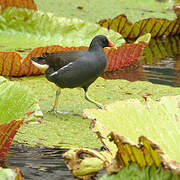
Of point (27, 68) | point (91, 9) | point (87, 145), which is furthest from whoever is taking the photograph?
point (91, 9)

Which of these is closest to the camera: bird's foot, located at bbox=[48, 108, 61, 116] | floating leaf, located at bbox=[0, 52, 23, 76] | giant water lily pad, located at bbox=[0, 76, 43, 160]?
giant water lily pad, located at bbox=[0, 76, 43, 160]

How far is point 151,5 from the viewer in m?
8.10

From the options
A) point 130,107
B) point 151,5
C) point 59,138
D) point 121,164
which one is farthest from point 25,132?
point 151,5

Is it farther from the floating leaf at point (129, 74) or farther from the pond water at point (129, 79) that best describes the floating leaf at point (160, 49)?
the floating leaf at point (129, 74)

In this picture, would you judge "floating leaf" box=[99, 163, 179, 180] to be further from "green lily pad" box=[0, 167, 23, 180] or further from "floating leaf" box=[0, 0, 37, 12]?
"floating leaf" box=[0, 0, 37, 12]

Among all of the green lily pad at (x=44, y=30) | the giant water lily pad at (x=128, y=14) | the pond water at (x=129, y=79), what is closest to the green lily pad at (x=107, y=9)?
the giant water lily pad at (x=128, y=14)

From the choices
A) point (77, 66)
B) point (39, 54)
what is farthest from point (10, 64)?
point (77, 66)

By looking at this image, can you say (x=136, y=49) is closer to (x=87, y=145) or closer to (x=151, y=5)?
(x=87, y=145)

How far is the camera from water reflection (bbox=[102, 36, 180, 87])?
486 cm

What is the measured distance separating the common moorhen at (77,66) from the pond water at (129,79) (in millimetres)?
803

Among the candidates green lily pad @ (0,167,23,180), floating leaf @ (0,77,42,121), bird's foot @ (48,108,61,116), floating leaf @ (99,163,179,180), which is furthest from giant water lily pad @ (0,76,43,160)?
bird's foot @ (48,108,61,116)

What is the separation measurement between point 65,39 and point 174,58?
131cm

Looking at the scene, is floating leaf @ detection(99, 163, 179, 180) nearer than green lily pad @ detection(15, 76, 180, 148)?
Yes

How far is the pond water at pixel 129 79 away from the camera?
2.61 meters
